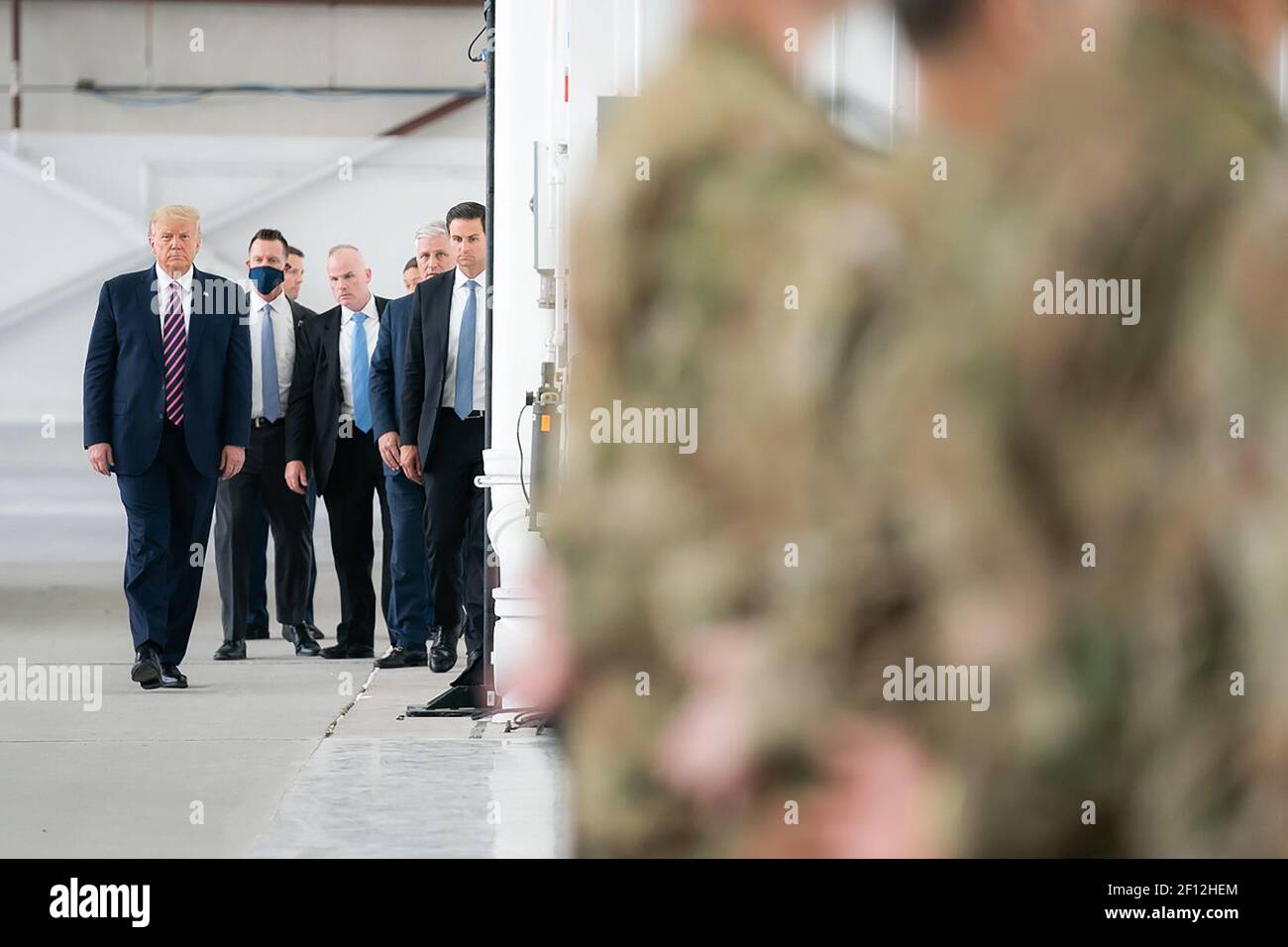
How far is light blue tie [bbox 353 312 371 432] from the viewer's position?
6961mm

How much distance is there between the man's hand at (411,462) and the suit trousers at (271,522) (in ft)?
4.32

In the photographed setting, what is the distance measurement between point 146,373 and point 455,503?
1126 millimetres

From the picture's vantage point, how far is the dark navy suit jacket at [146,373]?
5602 mm

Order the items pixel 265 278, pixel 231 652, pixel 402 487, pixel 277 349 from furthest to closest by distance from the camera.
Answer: pixel 265 278 < pixel 277 349 < pixel 231 652 < pixel 402 487

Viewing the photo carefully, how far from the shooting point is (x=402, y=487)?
6422 millimetres

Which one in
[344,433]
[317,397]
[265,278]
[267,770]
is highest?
[265,278]

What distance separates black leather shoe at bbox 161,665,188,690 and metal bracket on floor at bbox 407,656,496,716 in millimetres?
938

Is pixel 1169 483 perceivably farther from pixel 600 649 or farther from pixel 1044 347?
pixel 600 649

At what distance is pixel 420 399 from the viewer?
5836 millimetres

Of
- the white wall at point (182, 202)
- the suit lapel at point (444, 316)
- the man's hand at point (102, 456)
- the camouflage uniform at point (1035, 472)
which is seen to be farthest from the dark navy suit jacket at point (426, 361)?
the white wall at point (182, 202)

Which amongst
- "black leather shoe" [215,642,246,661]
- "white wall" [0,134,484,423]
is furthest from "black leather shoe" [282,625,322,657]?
"white wall" [0,134,484,423]

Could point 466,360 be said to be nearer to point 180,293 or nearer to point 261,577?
point 180,293
